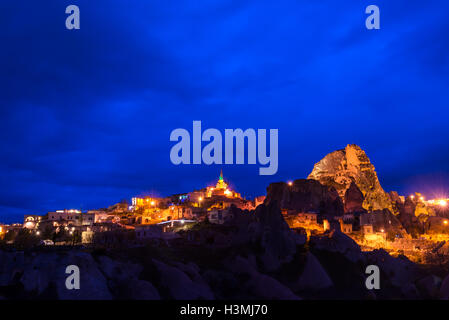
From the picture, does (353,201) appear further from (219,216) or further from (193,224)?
(193,224)

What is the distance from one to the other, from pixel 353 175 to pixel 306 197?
3549cm

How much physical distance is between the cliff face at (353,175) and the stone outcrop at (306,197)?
15350 mm

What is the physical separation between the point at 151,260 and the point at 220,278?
399 inches

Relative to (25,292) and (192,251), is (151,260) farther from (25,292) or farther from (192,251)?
(25,292)

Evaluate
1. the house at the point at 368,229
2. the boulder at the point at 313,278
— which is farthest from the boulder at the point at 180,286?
the house at the point at 368,229

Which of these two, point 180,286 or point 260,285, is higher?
point 180,286

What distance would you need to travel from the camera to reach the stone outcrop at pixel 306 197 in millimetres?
100438

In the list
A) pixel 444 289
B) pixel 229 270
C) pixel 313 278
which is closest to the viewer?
pixel 229 270

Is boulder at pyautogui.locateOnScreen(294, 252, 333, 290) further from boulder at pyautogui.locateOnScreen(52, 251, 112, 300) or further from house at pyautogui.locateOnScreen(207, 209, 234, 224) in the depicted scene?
house at pyautogui.locateOnScreen(207, 209, 234, 224)

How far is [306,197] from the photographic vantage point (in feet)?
336

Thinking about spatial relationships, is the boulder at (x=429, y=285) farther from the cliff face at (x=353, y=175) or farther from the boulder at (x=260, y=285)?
the cliff face at (x=353, y=175)

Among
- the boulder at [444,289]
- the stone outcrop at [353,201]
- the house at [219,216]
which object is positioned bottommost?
the boulder at [444,289]

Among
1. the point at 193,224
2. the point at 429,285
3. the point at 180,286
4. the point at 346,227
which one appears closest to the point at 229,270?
the point at 180,286
